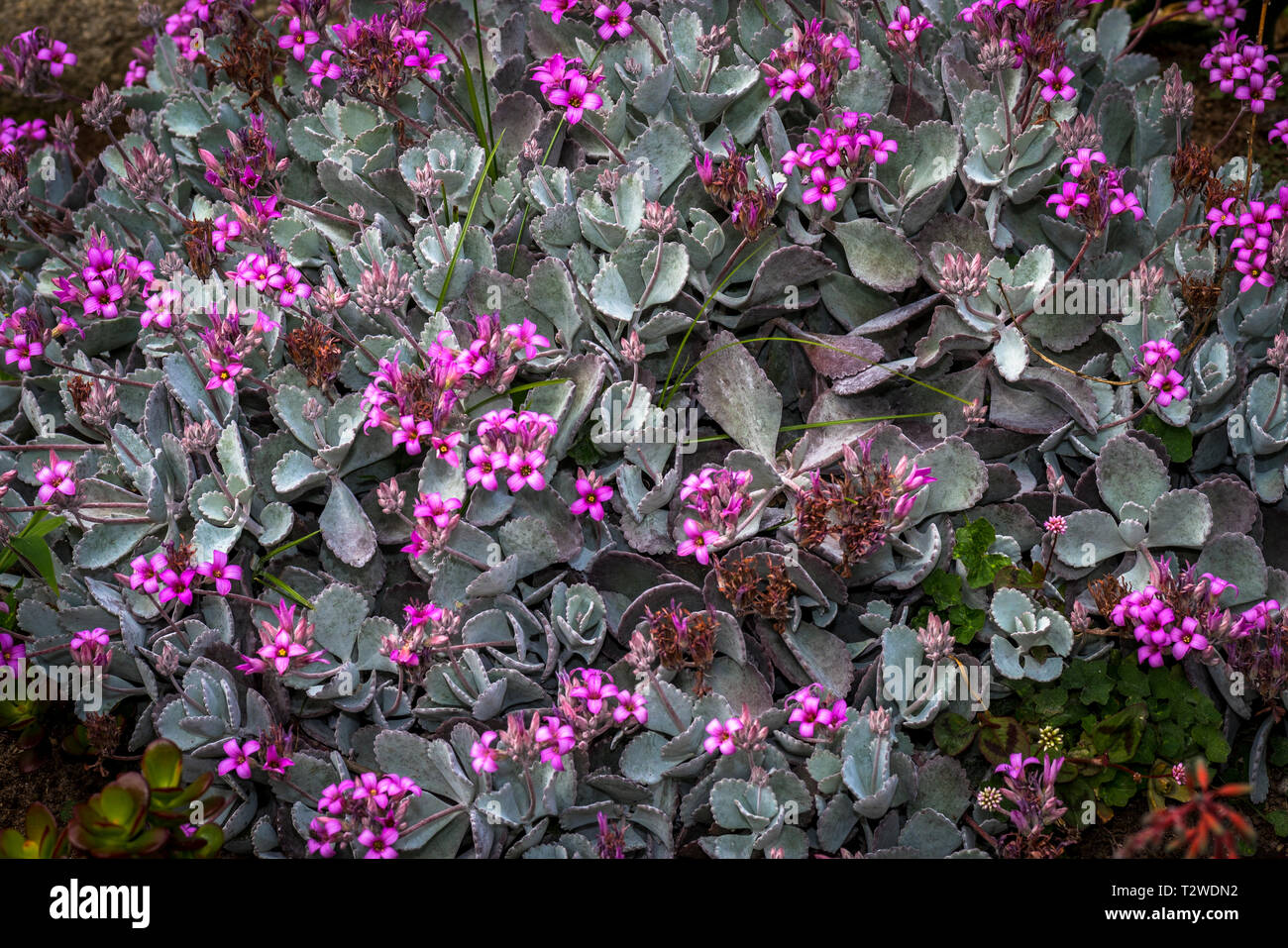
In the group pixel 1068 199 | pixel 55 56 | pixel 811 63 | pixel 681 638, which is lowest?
pixel 681 638

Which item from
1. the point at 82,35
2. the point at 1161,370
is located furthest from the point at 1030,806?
the point at 82,35

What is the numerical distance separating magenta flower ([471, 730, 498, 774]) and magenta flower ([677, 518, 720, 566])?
62 cm

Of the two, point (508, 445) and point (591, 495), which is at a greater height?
point (508, 445)

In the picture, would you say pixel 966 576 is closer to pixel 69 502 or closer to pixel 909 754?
pixel 909 754

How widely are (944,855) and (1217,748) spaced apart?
2.50 ft

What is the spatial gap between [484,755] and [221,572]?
2.76 ft

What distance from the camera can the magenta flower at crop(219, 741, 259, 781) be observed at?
8.52 ft

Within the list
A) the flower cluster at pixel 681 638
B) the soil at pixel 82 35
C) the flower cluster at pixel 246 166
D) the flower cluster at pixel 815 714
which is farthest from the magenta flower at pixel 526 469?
the soil at pixel 82 35

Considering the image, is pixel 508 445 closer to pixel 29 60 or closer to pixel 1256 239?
pixel 1256 239

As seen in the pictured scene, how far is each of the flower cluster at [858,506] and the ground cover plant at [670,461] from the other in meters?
0.02

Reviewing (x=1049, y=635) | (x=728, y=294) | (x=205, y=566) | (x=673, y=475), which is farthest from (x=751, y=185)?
(x=205, y=566)

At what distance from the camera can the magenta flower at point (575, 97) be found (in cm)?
302

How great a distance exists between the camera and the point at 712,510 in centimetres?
258

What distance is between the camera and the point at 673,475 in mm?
2904
